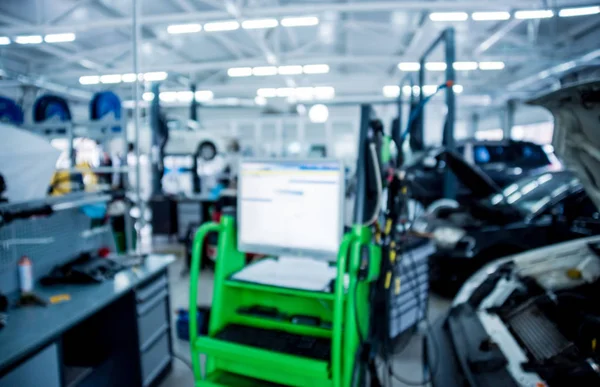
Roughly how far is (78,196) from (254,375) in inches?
60.9

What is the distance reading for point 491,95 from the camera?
1015cm

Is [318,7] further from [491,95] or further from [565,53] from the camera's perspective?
[491,95]

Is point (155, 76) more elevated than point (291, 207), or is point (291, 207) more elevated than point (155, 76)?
point (155, 76)

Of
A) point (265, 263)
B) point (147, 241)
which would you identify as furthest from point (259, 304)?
point (147, 241)

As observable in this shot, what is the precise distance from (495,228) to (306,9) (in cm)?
343

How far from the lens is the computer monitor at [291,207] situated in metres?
1.51

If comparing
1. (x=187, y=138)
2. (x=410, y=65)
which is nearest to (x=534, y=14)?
(x=410, y=65)

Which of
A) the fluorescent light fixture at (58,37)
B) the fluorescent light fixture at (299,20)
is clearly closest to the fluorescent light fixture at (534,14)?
the fluorescent light fixture at (299,20)

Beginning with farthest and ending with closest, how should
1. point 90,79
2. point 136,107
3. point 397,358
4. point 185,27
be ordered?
point 90,79, point 185,27, point 397,358, point 136,107

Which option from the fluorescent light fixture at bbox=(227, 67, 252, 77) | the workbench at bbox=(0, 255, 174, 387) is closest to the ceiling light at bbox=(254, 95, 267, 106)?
the fluorescent light fixture at bbox=(227, 67, 252, 77)

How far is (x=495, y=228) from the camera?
10.4ft

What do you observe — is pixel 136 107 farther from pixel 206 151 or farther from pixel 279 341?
pixel 206 151

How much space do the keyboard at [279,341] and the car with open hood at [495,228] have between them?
205 centimetres

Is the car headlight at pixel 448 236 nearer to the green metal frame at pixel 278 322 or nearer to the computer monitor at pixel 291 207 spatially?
the green metal frame at pixel 278 322
